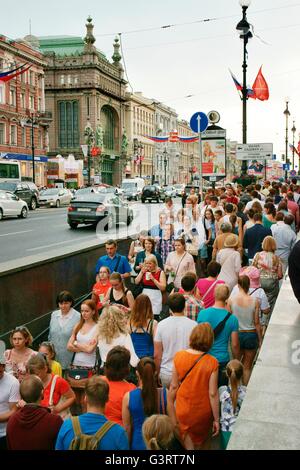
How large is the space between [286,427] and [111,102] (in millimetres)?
106371

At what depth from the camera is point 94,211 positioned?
78.0 feet

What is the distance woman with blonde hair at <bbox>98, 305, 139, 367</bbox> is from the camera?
5.70 metres

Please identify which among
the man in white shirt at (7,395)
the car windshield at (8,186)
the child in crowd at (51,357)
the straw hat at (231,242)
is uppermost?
the car windshield at (8,186)

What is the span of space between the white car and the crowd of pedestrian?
72.9 feet

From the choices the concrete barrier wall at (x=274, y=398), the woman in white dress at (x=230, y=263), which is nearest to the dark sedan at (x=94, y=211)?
the woman in white dress at (x=230, y=263)

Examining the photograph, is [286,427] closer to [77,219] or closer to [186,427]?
[186,427]

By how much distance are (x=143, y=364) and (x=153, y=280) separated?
3.20 meters

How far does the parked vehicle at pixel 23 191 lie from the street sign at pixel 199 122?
26760mm

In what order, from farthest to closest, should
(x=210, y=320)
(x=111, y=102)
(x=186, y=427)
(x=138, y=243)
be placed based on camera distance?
(x=111, y=102)
(x=138, y=243)
(x=210, y=320)
(x=186, y=427)

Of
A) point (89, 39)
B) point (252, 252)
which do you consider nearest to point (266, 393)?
point (252, 252)

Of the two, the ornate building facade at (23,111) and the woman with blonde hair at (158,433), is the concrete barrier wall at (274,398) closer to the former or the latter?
the woman with blonde hair at (158,433)

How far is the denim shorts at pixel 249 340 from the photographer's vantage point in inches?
258
